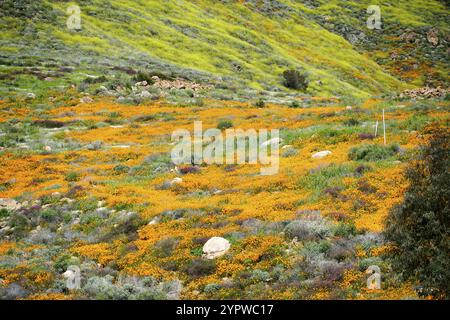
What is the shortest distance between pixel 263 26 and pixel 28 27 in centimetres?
5443

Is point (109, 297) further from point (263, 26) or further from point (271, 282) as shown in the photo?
point (263, 26)

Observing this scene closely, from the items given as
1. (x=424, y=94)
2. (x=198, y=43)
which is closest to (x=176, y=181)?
(x=424, y=94)

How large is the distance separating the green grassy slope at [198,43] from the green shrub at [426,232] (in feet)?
147

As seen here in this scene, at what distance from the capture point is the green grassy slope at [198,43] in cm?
6350

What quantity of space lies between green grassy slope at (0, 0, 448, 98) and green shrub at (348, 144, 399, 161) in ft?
129

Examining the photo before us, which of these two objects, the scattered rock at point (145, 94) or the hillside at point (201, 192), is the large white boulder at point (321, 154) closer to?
the hillside at point (201, 192)

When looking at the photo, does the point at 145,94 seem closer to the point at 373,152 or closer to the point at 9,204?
the point at 9,204

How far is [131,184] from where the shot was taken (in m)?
21.7

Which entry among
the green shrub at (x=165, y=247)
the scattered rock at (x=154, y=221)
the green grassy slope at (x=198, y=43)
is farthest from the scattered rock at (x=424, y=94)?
the green shrub at (x=165, y=247)

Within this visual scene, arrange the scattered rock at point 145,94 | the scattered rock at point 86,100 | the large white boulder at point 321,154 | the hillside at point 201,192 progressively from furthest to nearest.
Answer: the scattered rock at point 145,94 → the scattered rock at point 86,100 → the large white boulder at point 321,154 → the hillside at point 201,192

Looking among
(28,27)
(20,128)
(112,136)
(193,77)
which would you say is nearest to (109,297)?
(112,136)

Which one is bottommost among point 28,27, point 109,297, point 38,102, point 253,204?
point 109,297

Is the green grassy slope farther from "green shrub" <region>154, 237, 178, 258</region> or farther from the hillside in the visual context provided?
"green shrub" <region>154, 237, 178, 258</region>
